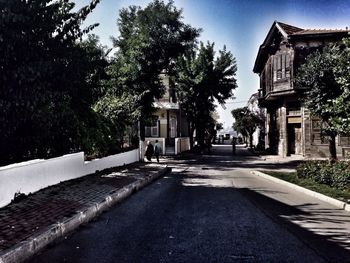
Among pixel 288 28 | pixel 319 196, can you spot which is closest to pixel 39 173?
pixel 319 196

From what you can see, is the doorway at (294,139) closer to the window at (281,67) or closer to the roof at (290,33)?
the window at (281,67)

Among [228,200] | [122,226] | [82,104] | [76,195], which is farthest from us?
[82,104]

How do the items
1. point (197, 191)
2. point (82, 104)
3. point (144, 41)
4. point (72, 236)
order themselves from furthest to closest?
point (144, 41)
point (82, 104)
point (197, 191)
point (72, 236)

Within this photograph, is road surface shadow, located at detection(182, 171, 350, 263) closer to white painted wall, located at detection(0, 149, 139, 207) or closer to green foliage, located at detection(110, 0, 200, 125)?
white painted wall, located at detection(0, 149, 139, 207)

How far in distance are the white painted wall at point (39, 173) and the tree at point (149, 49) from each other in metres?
13.0

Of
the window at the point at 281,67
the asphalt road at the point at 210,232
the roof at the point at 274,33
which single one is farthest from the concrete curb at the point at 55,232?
the roof at the point at 274,33

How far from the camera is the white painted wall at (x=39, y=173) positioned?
813 cm

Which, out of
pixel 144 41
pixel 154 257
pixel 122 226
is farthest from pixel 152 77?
pixel 154 257

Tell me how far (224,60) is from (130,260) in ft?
119

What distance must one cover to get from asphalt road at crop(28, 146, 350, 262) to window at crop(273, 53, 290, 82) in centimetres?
2042

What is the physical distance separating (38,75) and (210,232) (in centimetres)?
666

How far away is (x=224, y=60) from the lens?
130 ft

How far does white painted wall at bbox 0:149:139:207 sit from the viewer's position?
8.13 metres

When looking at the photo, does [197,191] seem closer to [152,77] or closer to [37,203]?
[37,203]
